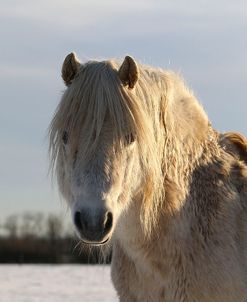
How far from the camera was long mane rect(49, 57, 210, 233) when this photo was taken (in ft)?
16.3

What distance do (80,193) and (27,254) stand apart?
25835mm

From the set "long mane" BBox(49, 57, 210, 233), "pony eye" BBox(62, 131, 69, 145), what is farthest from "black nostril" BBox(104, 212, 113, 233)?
"pony eye" BBox(62, 131, 69, 145)

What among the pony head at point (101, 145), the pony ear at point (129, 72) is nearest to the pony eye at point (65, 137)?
the pony head at point (101, 145)

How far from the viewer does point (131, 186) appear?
5070 mm

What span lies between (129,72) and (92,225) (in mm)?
1048

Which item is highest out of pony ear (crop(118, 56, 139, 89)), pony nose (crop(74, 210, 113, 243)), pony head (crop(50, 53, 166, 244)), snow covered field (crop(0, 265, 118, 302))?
pony ear (crop(118, 56, 139, 89))

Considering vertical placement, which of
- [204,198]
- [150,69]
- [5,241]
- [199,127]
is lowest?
[5,241]

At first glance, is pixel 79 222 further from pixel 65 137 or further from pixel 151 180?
pixel 151 180

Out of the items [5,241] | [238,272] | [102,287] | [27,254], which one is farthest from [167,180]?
[5,241]

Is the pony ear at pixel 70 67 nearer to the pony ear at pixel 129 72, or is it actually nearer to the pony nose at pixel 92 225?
the pony ear at pixel 129 72

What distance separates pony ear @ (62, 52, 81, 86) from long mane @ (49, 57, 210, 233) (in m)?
0.04

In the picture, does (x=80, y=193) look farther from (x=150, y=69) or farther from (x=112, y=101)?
(x=150, y=69)

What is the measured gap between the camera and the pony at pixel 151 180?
490 centimetres

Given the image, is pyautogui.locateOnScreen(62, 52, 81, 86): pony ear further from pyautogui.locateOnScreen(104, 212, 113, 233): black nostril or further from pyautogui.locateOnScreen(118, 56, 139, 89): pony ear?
pyautogui.locateOnScreen(104, 212, 113, 233): black nostril
